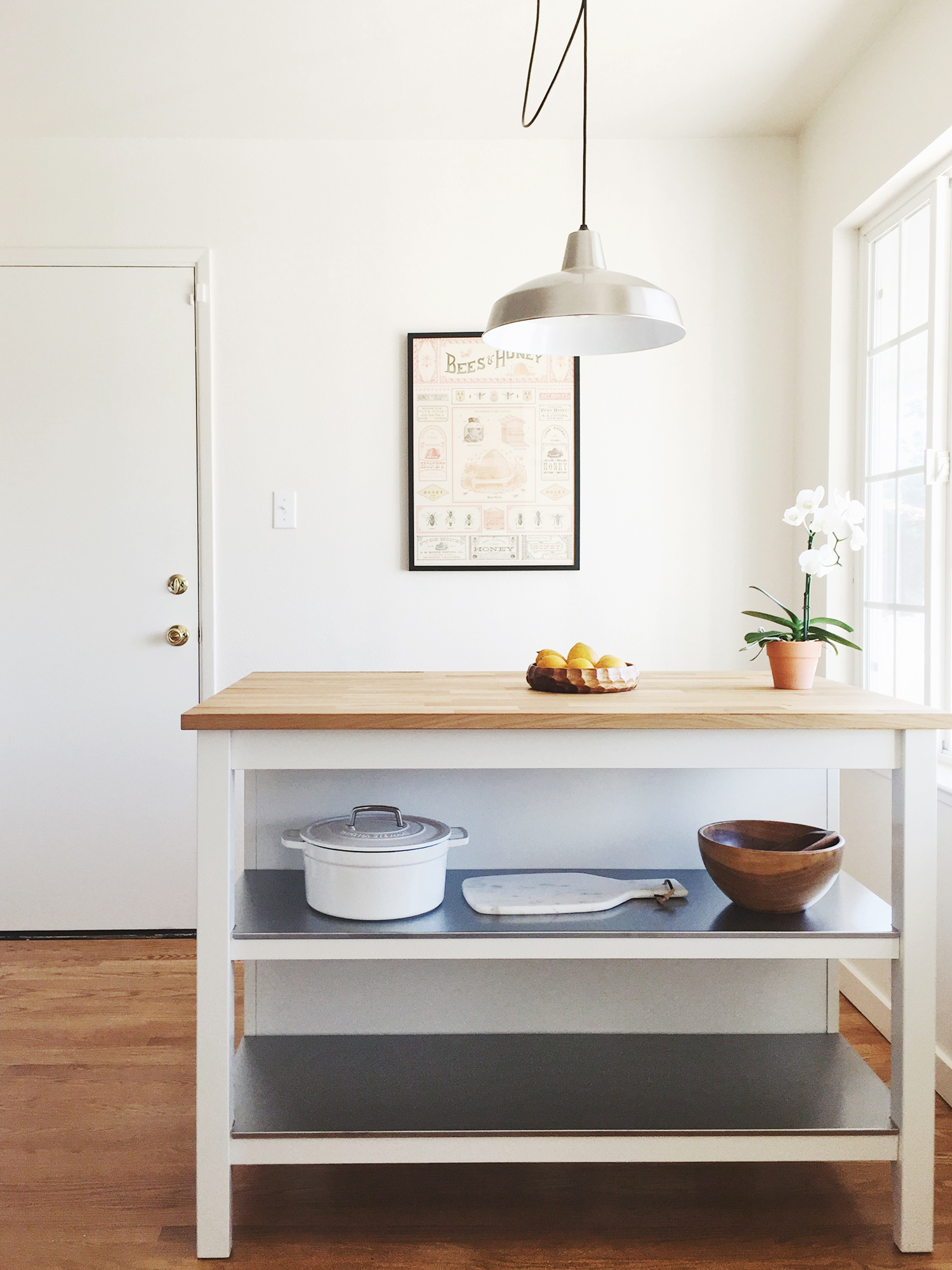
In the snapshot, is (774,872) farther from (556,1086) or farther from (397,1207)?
(397,1207)

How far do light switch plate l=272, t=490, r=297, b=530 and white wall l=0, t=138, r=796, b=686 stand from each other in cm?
2

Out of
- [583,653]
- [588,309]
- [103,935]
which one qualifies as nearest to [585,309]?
[588,309]

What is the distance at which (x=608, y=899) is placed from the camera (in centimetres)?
167

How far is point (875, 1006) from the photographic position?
242cm

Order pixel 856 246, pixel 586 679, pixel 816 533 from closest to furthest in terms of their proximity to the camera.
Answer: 1. pixel 586 679
2. pixel 816 533
3. pixel 856 246

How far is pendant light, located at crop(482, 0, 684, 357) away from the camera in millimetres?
1560

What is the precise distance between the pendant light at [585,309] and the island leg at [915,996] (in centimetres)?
83

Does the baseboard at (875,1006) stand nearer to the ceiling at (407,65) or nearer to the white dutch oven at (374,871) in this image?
the white dutch oven at (374,871)

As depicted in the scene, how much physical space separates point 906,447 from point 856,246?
2.34 ft

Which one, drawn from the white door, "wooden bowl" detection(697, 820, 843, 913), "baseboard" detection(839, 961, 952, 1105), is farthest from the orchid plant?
the white door

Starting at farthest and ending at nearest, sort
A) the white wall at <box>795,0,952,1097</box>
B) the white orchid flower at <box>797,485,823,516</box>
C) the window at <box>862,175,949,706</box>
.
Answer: the window at <box>862,175,949,706</box> < the white wall at <box>795,0,952,1097</box> < the white orchid flower at <box>797,485,823,516</box>

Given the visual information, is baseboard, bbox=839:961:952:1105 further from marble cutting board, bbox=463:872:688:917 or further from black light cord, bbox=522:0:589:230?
black light cord, bbox=522:0:589:230

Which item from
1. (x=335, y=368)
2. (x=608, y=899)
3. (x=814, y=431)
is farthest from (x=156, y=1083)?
(x=814, y=431)

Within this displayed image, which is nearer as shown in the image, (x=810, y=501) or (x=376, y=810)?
(x=376, y=810)
